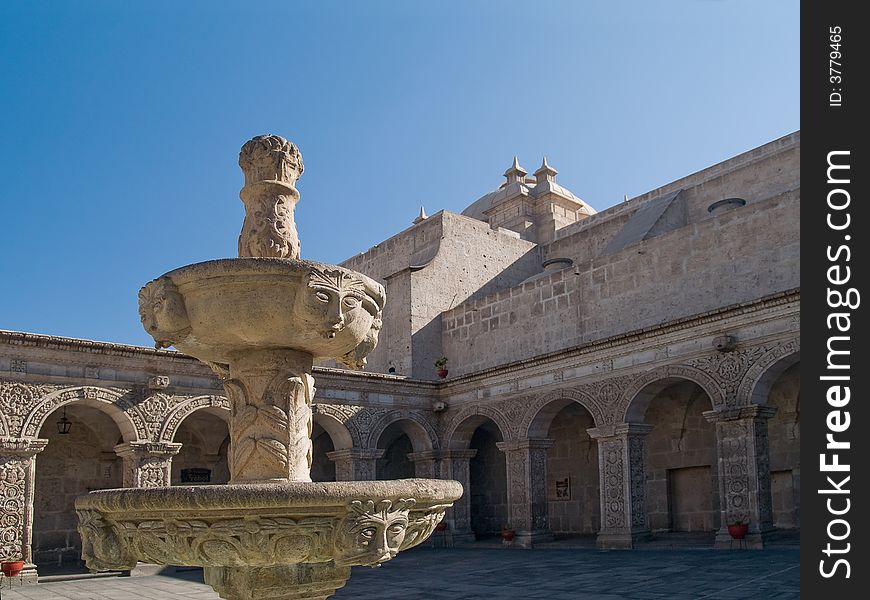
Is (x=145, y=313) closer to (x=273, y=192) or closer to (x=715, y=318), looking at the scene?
(x=273, y=192)

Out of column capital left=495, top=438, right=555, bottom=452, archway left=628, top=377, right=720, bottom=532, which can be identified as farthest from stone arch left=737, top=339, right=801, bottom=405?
column capital left=495, top=438, right=555, bottom=452

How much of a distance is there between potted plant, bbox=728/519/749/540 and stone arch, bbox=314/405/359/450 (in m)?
Result: 7.02

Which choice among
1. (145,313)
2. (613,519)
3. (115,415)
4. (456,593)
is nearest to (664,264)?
(613,519)

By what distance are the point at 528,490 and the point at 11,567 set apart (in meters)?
8.62

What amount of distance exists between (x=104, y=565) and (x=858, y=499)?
13.3ft

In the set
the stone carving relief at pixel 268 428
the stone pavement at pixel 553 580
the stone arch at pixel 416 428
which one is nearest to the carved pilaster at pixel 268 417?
the stone carving relief at pixel 268 428

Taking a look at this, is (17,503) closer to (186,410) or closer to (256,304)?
(186,410)

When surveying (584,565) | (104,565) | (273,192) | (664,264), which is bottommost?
(584,565)

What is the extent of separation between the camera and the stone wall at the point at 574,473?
18.0 m

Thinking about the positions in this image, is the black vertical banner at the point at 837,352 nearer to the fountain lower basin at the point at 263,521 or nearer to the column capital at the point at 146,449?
the fountain lower basin at the point at 263,521

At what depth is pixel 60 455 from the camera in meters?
15.2

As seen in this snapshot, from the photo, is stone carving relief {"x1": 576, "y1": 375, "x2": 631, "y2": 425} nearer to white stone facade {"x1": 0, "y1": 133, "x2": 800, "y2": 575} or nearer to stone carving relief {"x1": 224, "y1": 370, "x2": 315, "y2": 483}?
white stone facade {"x1": 0, "y1": 133, "x2": 800, "y2": 575}

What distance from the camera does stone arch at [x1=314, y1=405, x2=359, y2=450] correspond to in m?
16.1

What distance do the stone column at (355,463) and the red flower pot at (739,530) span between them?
682 centimetres
